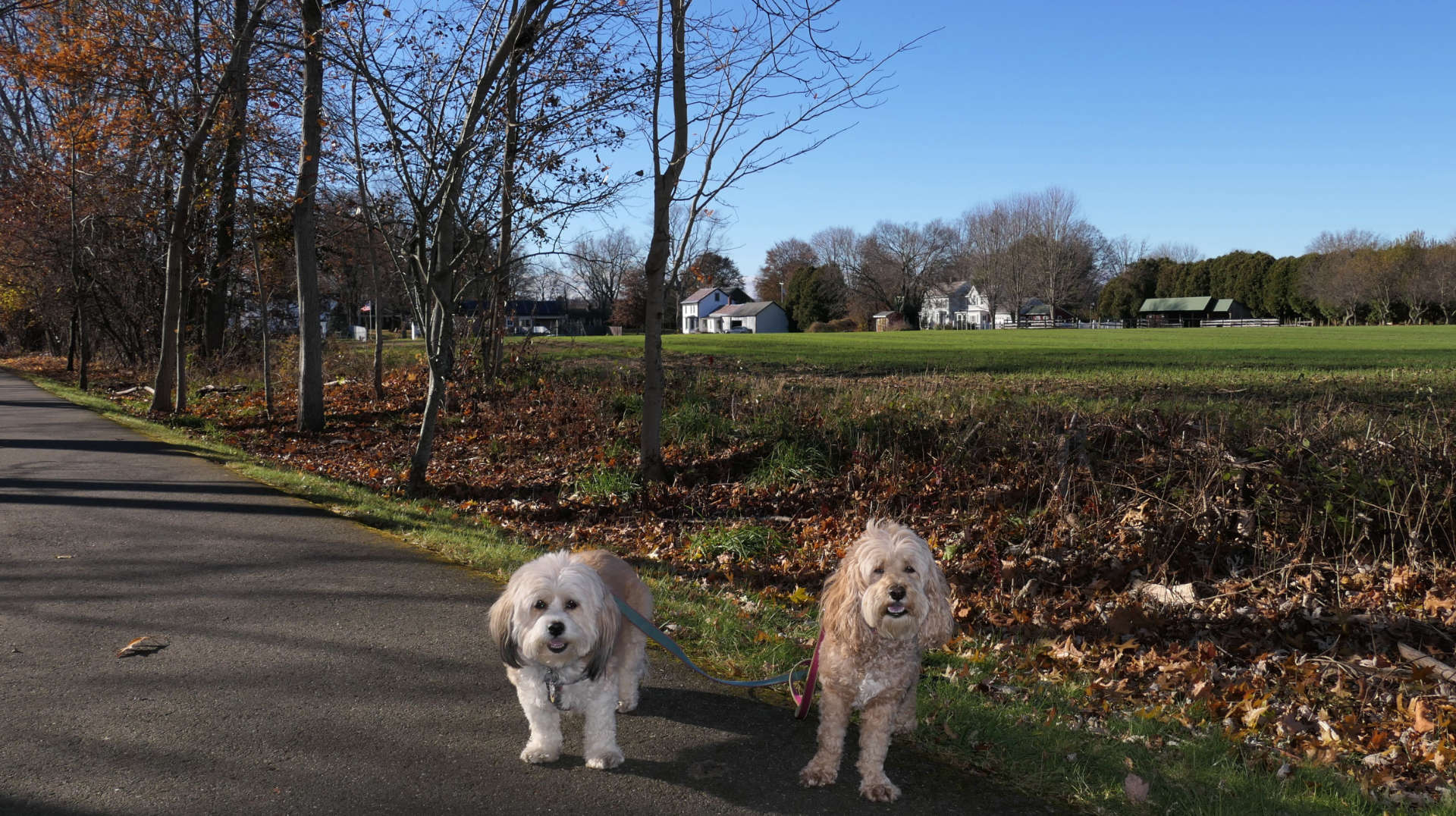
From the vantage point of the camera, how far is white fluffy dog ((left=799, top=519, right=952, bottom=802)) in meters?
3.83

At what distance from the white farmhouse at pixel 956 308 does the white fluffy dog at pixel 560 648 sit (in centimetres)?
10529

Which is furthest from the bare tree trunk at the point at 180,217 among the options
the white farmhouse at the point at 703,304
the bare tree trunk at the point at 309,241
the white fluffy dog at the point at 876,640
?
the white farmhouse at the point at 703,304

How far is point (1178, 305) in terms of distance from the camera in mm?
109438

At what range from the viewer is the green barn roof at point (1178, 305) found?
108 meters

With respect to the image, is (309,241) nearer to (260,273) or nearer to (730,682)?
(260,273)

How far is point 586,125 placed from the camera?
1187 cm

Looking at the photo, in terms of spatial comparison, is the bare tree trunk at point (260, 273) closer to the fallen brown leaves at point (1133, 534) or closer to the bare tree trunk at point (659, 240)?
the fallen brown leaves at point (1133, 534)

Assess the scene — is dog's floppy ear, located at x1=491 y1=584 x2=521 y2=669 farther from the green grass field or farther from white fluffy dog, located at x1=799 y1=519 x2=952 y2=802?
the green grass field

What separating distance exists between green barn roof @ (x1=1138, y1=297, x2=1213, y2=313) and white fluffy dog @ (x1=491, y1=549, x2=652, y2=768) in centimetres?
11478

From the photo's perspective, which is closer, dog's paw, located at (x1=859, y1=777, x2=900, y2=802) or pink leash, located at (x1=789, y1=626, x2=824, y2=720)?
dog's paw, located at (x1=859, y1=777, x2=900, y2=802)

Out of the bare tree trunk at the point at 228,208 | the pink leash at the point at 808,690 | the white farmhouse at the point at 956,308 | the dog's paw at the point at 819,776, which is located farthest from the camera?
the white farmhouse at the point at 956,308

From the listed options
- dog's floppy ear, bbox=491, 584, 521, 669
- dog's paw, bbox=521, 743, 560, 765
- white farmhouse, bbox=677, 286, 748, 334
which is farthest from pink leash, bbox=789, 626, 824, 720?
white farmhouse, bbox=677, 286, 748, 334

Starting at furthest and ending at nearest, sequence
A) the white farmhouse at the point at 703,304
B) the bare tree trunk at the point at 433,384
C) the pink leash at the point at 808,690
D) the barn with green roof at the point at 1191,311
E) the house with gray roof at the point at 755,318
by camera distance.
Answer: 1. the white farmhouse at the point at 703,304
2. the house with gray roof at the point at 755,318
3. the barn with green roof at the point at 1191,311
4. the bare tree trunk at the point at 433,384
5. the pink leash at the point at 808,690

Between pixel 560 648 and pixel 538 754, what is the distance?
0.64 m
